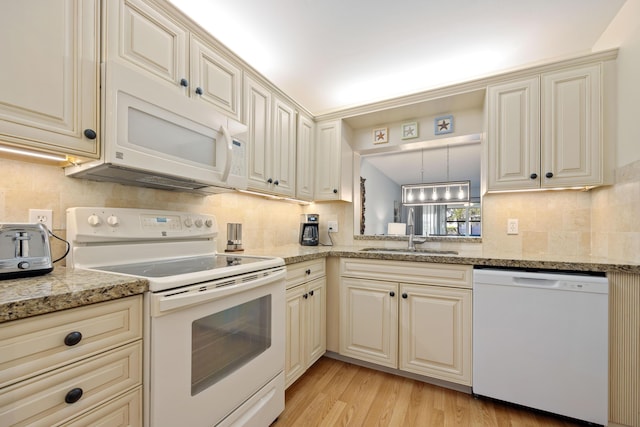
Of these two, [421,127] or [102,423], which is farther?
[421,127]

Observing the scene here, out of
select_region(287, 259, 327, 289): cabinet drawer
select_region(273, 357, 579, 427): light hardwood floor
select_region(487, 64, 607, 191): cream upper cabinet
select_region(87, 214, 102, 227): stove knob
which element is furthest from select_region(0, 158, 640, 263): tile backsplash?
select_region(273, 357, 579, 427): light hardwood floor

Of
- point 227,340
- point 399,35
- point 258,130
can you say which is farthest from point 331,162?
point 227,340

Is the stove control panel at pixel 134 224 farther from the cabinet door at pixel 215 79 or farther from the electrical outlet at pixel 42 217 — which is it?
the cabinet door at pixel 215 79

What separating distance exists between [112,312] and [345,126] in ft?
7.80

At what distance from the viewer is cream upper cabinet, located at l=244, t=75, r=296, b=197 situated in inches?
75.9

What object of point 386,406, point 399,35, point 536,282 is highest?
point 399,35

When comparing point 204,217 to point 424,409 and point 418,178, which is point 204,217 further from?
point 418,178

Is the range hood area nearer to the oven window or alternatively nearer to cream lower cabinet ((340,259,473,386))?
the oven window

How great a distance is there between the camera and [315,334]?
2.06m

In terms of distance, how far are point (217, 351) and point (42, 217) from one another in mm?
932

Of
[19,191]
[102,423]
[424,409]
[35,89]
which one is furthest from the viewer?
[424,409]

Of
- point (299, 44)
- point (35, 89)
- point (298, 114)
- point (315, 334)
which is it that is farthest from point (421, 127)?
point (35, 89)

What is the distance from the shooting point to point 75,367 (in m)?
0.76

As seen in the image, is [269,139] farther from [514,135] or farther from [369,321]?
A: [514,135]
